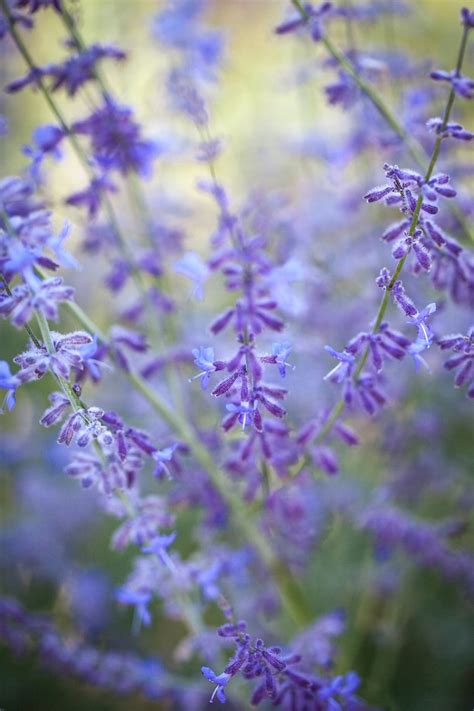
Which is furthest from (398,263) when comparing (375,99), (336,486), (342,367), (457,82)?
(336,486)

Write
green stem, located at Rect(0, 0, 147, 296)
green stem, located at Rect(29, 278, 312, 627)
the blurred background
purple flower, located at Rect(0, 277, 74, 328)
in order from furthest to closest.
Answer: the blurred background → green stem, located at Rect(29, 278, 312, 627) → green stem, located at Rect(0, 0, 147, 296) → purple flower, located at Rect(0, 277, 74, 328)

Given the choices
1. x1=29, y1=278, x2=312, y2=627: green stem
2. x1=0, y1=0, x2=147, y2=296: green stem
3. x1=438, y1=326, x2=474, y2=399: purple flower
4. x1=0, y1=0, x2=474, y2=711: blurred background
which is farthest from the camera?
x1=0, y1=0, x2=474, y2=711: blurred background

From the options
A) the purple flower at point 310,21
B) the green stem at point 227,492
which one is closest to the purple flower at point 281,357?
the green stem at point 227,492

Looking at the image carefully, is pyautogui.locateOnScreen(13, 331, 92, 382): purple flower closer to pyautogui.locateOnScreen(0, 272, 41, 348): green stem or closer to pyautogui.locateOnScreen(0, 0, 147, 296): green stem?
pyautogui.locateOnScreen(0, 272, 41, 348): green stem

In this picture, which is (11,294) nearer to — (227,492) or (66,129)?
(66,129)

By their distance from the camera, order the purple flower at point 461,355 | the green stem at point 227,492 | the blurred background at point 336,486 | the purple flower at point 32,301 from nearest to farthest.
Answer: the purple flower at point 32,301
the purple flower at point 461,355
the green stem at point 227,492
the blurred background at point 336,486

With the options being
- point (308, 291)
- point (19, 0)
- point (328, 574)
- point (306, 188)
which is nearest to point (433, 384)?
point (308, 291)

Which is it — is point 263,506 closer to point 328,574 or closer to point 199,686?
point 199,686

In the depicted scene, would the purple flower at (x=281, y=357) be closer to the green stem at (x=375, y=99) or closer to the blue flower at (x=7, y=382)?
the blue flower at (x=7, y=382)

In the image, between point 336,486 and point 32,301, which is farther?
point 336,486

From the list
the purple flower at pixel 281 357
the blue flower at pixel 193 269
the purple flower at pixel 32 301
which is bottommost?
the purple flower at pixel 281 357

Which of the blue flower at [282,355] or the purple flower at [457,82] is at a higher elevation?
the purple flower at [457,82]

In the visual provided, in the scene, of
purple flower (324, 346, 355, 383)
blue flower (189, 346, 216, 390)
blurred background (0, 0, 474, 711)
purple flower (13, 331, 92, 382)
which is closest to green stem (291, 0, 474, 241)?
blurred background (0, 0, 474, 711)
